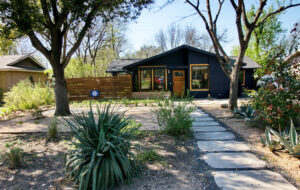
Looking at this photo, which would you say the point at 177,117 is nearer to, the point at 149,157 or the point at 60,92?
the point at 149,157

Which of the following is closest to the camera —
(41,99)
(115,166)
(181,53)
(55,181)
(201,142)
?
(115,166)

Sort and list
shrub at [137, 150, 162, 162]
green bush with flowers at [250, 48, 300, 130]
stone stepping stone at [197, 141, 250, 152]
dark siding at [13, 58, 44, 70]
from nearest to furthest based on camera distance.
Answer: shrub at [137, 150, 162, 162]
stone stepping stone at [197, 141, 250, 152]
green bush with flowers at [250, 48, 300, 130]
dark siding at [13, 58, 44, 70]

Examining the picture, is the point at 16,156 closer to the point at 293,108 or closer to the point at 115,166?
the point at 115,166

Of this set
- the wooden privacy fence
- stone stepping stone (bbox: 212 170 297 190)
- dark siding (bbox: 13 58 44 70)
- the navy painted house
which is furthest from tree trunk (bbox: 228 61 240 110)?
dark siding (bbox: 13 58 44 70)

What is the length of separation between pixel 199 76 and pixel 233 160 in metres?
10.6

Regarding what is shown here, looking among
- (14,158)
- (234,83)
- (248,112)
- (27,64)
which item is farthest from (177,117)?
(27,64)

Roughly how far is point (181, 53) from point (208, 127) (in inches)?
369

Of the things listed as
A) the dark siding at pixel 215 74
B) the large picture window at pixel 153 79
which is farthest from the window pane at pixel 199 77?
the large picture window at pixel 153 79

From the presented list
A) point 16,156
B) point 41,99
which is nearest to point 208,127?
point 16,156

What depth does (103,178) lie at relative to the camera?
7.43 ft

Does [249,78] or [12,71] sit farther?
[12,71]

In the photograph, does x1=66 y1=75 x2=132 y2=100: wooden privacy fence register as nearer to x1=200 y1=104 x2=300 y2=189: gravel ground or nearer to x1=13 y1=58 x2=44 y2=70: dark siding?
x1=13 y1=58 x2=44 y2=70: dark siding

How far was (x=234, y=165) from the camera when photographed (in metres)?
2.86

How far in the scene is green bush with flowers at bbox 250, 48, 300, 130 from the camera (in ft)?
13.1
